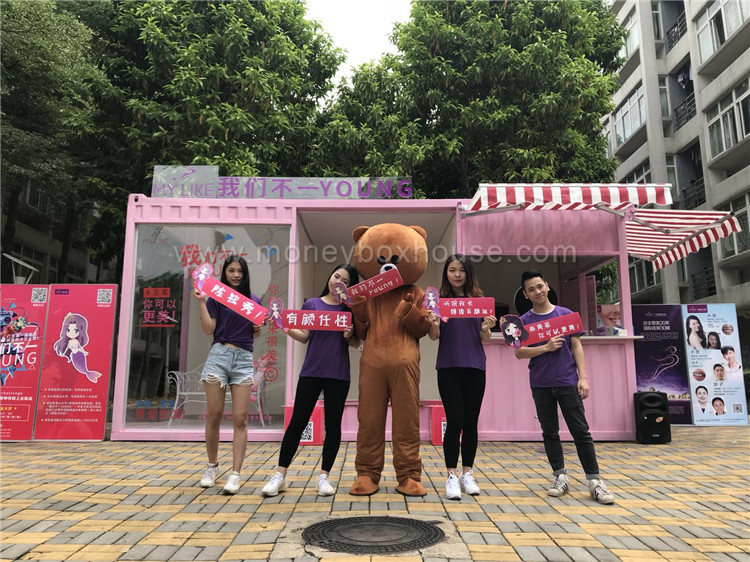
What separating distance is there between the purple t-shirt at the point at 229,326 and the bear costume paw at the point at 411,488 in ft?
5.27

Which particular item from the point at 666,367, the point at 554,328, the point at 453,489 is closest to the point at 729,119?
the point at 666,367

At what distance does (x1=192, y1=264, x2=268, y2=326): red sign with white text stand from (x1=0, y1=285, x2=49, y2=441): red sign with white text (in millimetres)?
4127

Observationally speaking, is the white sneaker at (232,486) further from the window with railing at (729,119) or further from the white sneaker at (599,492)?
the window with railing at (729,119)

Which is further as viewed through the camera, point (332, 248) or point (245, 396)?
point (332, 248)

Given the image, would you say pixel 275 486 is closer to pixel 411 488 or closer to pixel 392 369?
pixel 411 488

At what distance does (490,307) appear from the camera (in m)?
4.02

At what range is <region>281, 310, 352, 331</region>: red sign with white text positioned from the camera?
→ 13.5ft

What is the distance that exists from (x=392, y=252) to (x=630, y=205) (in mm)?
4242

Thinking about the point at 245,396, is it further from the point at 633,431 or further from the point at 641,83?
the point at 641,83

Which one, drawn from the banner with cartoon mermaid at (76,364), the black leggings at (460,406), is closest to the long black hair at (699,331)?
the black leggings at (460,406)

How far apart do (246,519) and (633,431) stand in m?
5.60

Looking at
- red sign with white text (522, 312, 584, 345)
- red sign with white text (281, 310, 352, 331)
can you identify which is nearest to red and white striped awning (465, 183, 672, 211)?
red sign with white text (522, 312, 584, 345)

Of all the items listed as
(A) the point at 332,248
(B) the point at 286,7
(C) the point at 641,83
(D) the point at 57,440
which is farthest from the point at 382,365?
(C) the point at 641,83

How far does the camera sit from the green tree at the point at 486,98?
39.0ft
